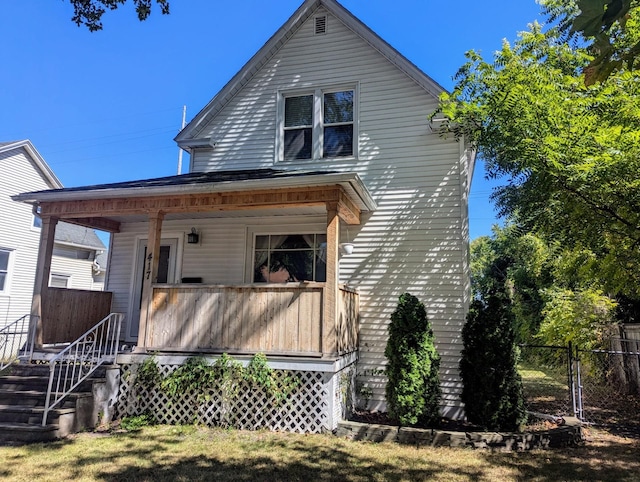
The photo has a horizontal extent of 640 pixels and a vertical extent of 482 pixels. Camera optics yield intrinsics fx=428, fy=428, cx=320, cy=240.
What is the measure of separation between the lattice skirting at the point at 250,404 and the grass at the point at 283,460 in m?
0.31

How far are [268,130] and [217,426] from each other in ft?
20.3

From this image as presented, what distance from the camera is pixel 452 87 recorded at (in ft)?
28.4

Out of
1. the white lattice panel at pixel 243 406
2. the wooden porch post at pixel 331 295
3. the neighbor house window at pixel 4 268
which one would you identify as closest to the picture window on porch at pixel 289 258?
the wooden porch post at pixel 331 295

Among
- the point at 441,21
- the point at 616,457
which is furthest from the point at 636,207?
the point at 441,21

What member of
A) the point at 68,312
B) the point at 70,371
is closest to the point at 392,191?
the point at 70,371

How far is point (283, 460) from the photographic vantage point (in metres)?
5.22

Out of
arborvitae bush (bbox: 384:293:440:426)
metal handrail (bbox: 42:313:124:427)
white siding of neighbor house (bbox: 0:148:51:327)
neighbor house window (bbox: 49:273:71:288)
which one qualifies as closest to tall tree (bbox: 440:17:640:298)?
arborvitae bush (bbox: 384:293:440:426)

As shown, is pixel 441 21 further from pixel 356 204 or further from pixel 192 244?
pixel 192 244

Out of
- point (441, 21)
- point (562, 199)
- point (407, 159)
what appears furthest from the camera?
point (441, 21)

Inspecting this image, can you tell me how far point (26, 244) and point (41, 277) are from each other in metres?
11.9

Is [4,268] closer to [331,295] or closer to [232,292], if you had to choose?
[232,292]

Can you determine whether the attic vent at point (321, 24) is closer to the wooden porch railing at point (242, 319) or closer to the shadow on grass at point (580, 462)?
the wooden porch railing at point (242, 319)

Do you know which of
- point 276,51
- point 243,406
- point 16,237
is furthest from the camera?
point 16,237

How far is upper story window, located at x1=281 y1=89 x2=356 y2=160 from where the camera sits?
9203 mm
